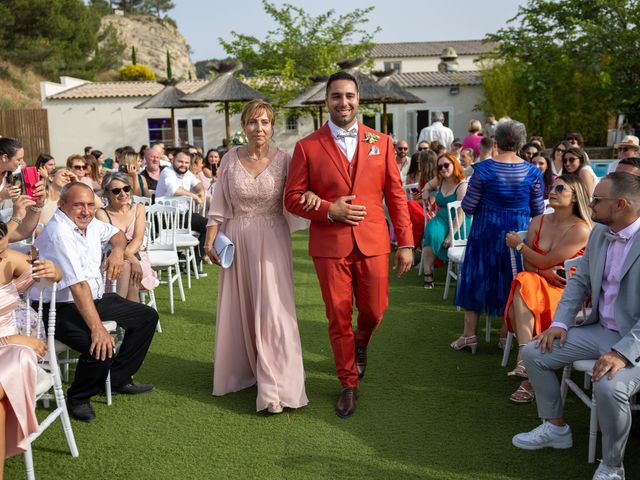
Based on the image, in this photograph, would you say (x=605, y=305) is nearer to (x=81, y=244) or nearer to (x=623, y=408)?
(x=623, y=408)

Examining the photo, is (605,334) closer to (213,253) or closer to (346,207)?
(346,207)

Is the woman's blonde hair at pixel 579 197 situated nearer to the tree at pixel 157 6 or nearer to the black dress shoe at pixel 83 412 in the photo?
the black dress shoe at pixel 83 412

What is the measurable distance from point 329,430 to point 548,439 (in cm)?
126

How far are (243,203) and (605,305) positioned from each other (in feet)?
7.49

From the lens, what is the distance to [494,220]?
4.83m

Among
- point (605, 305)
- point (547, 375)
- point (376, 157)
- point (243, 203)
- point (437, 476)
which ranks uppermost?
point (376, 157)

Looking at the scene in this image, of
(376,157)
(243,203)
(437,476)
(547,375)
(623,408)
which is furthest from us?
(243,203)

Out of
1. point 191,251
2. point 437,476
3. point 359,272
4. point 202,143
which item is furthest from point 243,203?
point 202,143

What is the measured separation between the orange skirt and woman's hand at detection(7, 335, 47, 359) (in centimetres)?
295

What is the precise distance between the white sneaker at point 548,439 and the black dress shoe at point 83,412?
263 centimetres

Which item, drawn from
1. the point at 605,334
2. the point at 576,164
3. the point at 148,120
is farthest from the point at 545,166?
the point at 148,120

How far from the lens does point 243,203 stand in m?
4.20

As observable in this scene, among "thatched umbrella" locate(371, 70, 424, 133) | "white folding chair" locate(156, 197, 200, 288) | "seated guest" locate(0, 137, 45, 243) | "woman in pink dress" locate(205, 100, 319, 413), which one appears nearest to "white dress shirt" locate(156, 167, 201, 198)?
"white folding chair" locate(156, 197, 200, 288)

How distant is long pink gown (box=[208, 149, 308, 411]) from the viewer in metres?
4.13
